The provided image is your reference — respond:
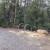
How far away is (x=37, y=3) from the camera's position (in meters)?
11.2

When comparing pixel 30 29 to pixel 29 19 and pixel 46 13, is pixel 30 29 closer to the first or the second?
pixel 29 19

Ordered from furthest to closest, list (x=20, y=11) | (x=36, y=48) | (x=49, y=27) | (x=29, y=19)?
(x=20, y=11)
(x=29, y=19)
(x=49, y=27)
(x=36, y=48)

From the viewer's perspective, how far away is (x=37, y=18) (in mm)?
11000

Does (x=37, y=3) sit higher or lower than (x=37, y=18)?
higher

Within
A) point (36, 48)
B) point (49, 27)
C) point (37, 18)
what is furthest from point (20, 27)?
point (36, 48)

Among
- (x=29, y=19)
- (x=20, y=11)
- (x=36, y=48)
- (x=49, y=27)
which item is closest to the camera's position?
(x=36, y=48)

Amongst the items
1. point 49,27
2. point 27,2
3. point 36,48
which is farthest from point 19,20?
point 36,48

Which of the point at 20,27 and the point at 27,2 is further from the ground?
the point at 27,2

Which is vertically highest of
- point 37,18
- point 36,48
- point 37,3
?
point 37,3

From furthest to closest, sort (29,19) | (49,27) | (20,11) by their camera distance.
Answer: (20,11), (29,19), (49,27)

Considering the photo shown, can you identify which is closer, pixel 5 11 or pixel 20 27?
pixel 20 27

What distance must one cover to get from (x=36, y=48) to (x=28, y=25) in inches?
190

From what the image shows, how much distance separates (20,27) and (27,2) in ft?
5.75

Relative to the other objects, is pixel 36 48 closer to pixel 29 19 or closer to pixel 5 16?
pixel 29 19
